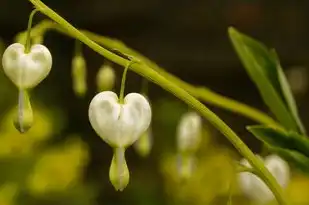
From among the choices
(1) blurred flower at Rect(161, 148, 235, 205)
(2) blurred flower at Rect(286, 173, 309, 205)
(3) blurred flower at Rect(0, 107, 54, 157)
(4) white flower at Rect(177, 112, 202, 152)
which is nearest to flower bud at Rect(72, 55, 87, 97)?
(4) white flower at Rect(177, 112, 202, 152)

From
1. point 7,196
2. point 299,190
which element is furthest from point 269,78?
point 299,190

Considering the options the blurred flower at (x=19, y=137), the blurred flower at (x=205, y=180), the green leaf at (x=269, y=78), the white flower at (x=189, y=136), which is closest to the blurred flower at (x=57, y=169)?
the blurred flower at (x=19, y=137)

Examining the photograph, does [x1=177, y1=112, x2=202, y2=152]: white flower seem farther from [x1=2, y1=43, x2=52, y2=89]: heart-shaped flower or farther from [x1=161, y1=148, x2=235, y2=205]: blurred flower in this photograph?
[x1=161, y1=148, x2=235, y2=205]: blurred flower

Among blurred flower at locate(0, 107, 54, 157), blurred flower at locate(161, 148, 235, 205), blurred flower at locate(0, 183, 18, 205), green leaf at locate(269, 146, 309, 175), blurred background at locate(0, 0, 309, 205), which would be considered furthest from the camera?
blurred background at locate(0, 0, 309, 205)

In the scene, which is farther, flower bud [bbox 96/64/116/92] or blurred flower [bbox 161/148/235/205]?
blurred flower [bbox 161/148/235/205]

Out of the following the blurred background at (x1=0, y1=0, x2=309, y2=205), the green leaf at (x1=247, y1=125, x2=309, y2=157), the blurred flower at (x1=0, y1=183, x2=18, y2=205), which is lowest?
the blurred background at (x1=0, y1=0, x2=309, y2=205)

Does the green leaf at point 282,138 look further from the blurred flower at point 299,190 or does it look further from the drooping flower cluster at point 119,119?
the blurred flower at point 299,190

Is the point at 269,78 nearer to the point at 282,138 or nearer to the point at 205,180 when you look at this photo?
the point at 282,138
